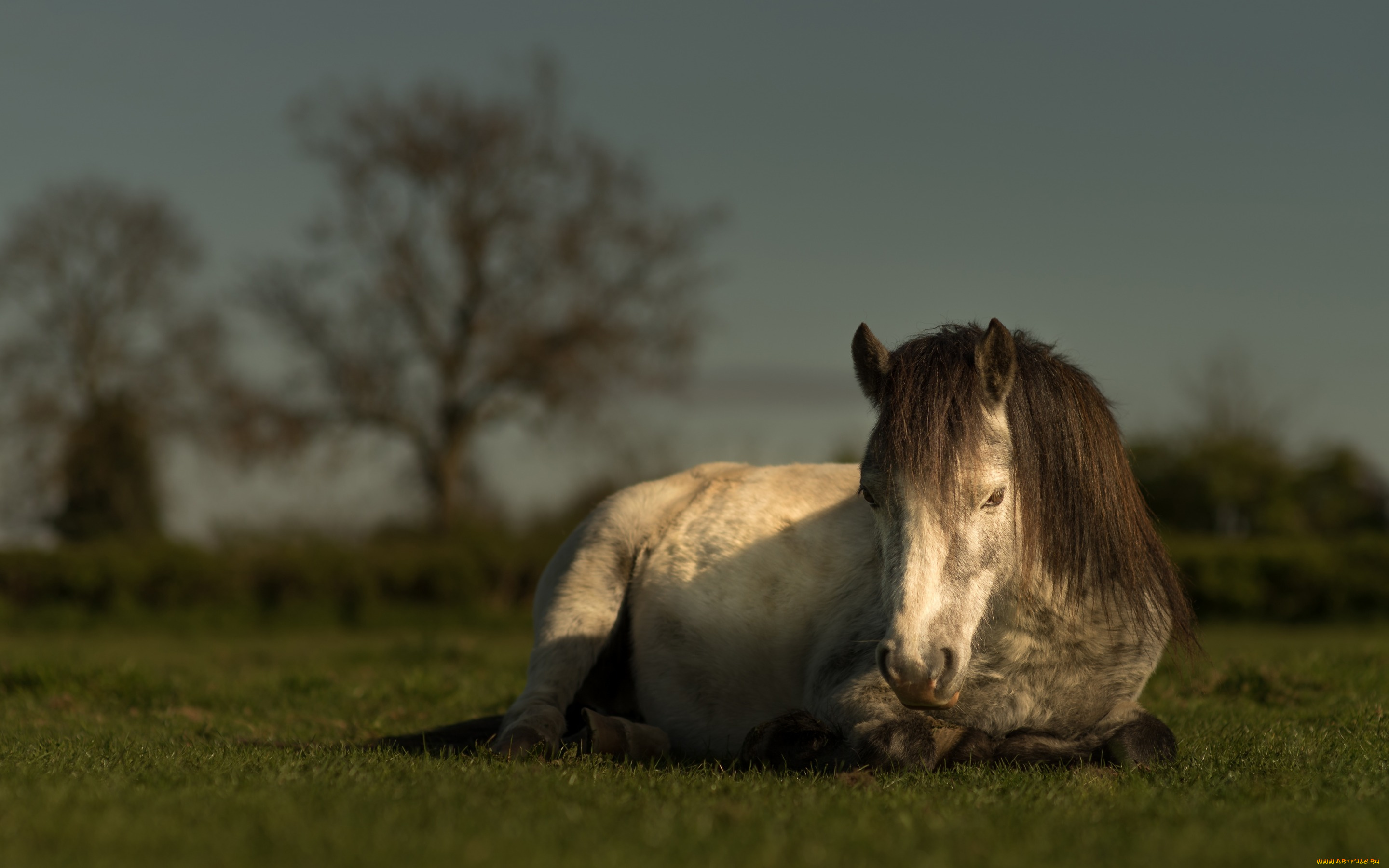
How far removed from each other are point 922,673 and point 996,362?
119 centimetres

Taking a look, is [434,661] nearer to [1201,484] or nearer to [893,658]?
[893,658]

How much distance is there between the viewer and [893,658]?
10.8 feet

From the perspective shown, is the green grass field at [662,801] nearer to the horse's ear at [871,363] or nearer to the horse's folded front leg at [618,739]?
the horse's folded front leg at [618,739]

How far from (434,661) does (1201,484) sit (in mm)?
26184

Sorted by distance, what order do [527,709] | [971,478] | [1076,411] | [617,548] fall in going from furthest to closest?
[617,548] → [527,709] → [1076,411] → [971,478]

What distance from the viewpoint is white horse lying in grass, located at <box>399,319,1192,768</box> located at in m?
3.59

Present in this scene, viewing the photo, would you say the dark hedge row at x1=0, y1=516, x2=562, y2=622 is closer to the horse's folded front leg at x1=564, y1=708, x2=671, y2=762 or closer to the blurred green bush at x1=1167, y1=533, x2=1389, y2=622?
the blurred green bush at x1=1167, y1=533, x2=1389, y2=622

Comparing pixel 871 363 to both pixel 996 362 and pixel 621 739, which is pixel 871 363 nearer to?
pixel 996 362

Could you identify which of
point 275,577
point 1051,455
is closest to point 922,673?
point 1051,455

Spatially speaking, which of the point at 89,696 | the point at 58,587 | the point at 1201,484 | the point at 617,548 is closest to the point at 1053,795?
the point at 617,548

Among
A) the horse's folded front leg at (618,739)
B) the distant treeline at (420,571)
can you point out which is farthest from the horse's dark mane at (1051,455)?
the distant treeline at (420,571)

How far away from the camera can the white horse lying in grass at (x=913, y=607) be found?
3.59m

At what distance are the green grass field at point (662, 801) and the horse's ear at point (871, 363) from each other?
1.41 m

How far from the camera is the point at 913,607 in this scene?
11.1ft
